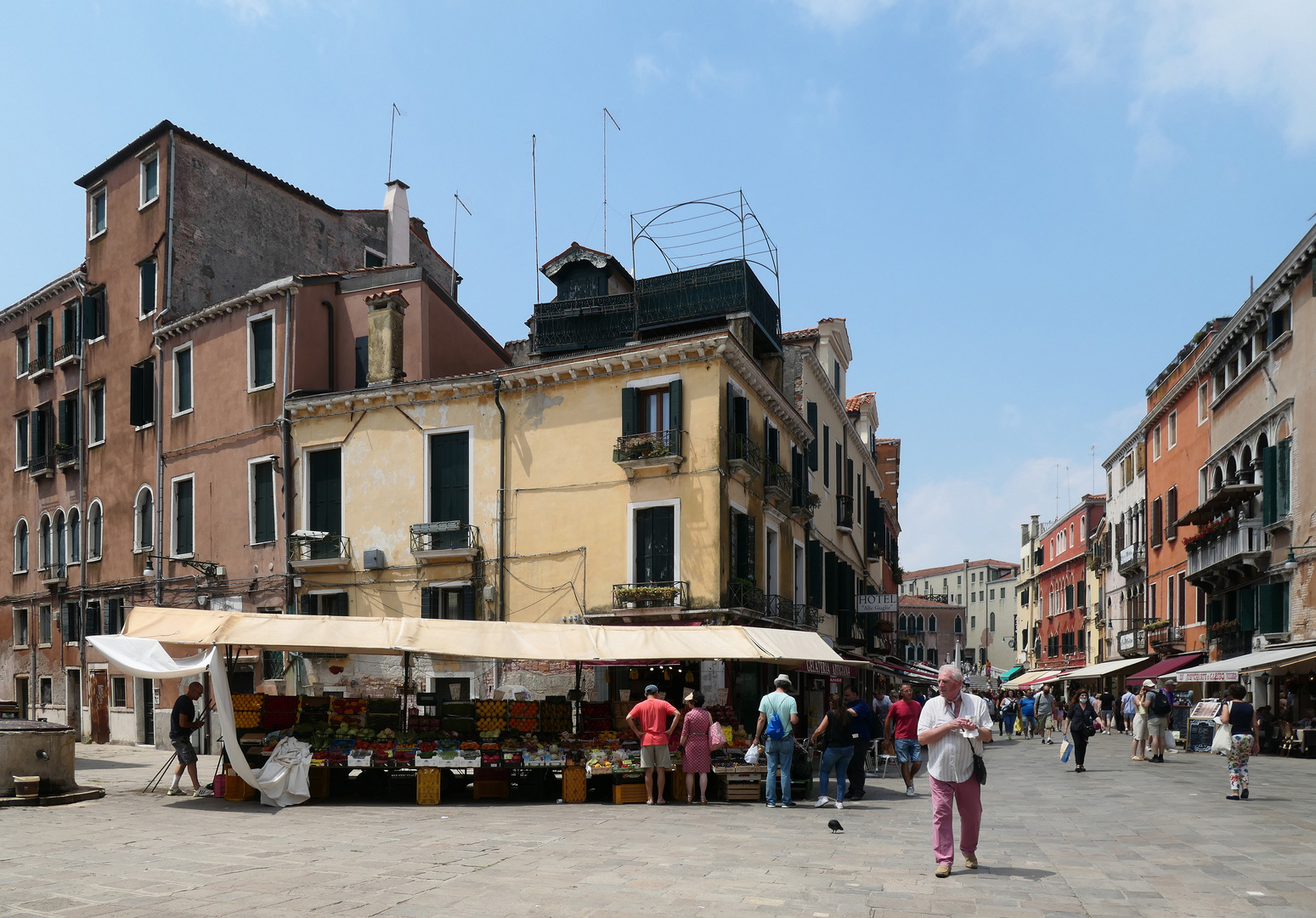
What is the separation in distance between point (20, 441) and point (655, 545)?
73.1 feet

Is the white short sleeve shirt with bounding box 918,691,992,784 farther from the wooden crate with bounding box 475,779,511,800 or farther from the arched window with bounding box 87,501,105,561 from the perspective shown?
the arched window with bounding box 87,501,105,561

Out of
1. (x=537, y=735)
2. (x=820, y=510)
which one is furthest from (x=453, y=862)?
(x=820, y=510)

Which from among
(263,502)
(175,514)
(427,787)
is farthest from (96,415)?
(427,787)

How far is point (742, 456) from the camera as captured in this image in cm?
2239

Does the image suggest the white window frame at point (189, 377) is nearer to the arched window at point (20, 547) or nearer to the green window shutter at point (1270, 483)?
the arched window at point (20, 547)

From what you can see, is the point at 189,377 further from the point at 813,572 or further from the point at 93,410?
the point at 813,572

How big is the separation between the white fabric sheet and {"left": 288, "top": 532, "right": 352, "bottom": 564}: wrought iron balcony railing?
9005 millimetres

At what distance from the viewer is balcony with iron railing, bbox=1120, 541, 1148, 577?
43.8 metres

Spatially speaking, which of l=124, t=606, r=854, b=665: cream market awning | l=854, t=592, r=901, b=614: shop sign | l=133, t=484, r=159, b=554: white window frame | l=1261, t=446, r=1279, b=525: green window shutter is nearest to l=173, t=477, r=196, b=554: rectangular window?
l=133, t=484, r=159, b=554: white window frame

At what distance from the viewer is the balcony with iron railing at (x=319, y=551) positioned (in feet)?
80.8

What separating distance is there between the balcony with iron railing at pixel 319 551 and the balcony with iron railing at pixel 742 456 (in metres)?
8.65

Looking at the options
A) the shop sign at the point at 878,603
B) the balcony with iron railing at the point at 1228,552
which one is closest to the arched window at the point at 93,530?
the shop sign at the point at 878,603

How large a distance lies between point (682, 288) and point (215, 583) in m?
12.7

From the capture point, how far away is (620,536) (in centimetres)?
2242
